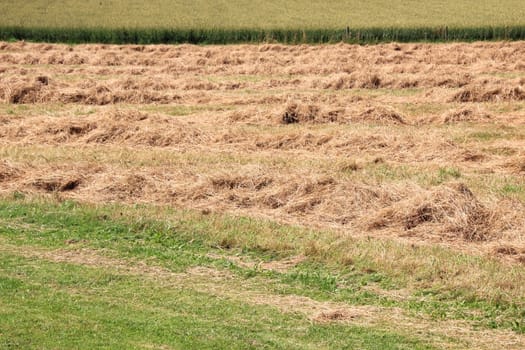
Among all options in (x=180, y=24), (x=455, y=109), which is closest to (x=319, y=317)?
(x=455, y=109)

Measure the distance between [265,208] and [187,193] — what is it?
1285mm

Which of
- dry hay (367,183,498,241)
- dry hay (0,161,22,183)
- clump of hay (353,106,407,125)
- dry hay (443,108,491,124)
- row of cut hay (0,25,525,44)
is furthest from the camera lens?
row of cut hay (0,25,525,44)

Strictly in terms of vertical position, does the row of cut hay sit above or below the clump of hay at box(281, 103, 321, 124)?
above

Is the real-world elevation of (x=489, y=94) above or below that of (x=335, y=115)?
above

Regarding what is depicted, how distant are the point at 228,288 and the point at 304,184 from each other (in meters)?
3.87

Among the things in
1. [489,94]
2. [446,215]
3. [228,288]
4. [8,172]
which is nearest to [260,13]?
[489,94]

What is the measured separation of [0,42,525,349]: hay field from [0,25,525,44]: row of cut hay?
40.0 ft

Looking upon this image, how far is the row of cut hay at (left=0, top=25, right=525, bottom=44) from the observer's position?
37.5 meters

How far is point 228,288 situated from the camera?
930cm

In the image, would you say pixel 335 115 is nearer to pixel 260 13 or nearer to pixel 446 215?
pixel 446 215

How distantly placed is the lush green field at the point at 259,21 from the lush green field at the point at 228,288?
1064 inches

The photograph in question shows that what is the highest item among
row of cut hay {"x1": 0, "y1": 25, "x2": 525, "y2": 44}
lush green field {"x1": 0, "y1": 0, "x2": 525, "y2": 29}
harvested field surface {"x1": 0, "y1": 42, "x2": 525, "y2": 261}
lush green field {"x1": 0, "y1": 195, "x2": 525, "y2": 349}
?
lush green field {"x1": 0, "y1": 0, "x2": 525, "y2": 29}

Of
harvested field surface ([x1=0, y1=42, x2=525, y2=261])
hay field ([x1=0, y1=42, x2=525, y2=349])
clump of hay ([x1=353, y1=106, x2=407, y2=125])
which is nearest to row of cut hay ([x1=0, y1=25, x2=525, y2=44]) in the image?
harvested field surface ([x1=0, y1=42, x2=525, y2=261])

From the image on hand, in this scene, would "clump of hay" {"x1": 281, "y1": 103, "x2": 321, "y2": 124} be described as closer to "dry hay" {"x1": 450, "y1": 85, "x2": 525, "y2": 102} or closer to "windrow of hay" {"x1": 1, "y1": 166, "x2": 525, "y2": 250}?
"dry hay" {"x1": 450, "y1": 85, "x2": 525, "y2": 102}
